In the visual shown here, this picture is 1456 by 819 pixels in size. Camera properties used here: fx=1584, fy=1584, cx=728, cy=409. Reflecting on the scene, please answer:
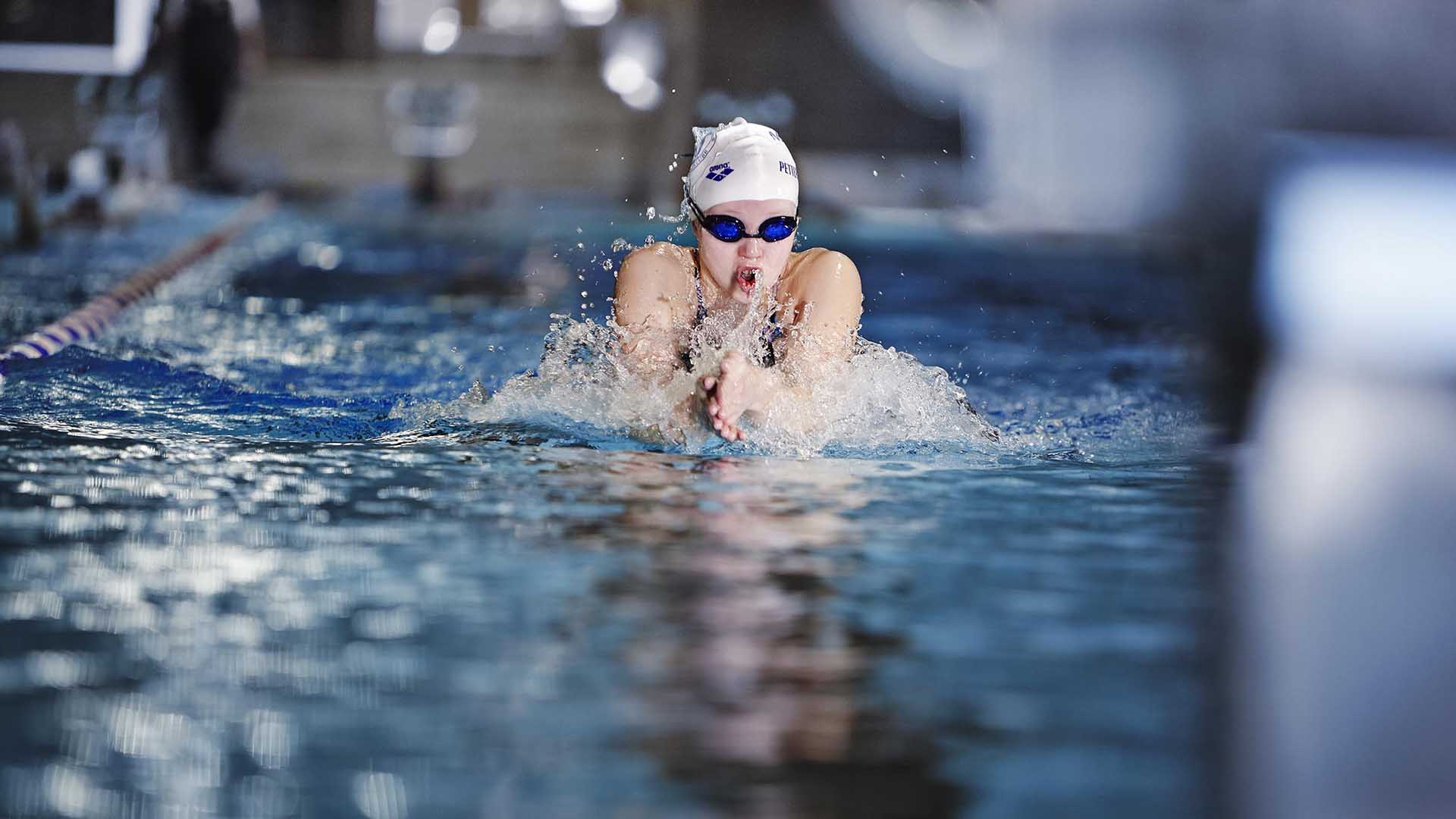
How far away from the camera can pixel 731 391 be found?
2.95 m

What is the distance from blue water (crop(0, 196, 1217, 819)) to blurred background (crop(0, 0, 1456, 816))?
18 centimetres

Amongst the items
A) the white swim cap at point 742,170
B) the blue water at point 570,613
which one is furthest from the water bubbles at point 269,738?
the white swim cap at point 742,170

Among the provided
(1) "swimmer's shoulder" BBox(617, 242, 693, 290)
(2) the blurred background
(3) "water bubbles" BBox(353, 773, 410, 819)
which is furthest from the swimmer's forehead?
(3) "water bubbles" BBox(353, 773, 410, 819)

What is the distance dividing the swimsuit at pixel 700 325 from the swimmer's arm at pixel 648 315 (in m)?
0.03

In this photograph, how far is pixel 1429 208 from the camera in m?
7.95

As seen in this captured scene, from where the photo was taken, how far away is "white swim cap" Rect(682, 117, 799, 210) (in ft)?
11.0

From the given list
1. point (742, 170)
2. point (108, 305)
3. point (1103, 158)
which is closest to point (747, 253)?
point (742, 170)

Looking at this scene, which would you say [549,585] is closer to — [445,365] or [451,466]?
[451,466]

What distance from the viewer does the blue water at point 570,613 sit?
157 centimetres

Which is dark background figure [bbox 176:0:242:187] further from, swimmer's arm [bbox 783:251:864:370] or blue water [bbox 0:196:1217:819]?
swimmer's arm [bbox 783:251:864:370]

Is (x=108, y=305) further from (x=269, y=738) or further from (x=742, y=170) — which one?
(x=269, y=738)

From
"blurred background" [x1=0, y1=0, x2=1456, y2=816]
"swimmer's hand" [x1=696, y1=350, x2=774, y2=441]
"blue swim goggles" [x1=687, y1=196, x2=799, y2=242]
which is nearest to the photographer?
"blurred background" [x1=0, y1=0, x2=1456, y2=816]

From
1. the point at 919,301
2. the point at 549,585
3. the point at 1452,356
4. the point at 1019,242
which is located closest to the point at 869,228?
the point at 1019,242

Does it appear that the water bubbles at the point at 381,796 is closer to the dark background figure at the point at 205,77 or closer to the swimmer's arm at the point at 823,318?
the swimmer's arm at the point at 823,318
